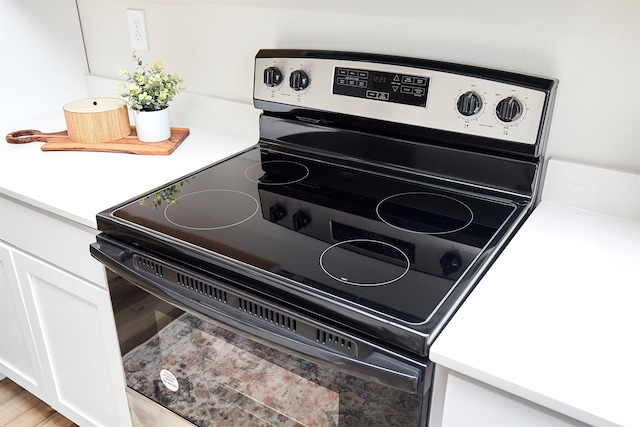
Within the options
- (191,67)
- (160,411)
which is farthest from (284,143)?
(160,411)

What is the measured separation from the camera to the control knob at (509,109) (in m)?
1.11

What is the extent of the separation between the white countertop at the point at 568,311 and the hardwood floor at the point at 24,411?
4.82 feet

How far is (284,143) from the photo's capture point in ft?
4.86

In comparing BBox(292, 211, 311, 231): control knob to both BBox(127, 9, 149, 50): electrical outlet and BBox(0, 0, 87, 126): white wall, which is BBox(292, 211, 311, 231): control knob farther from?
BBox(0, 0, 87, 126): white wall

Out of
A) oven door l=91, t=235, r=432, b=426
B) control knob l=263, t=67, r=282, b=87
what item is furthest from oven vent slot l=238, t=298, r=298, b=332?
control knob l=263, t=67, r=282, b=87

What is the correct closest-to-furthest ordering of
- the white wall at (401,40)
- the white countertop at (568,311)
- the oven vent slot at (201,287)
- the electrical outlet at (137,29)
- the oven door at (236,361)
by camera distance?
the white countertop at (568,311) → the oven door at (236,361) → the oven vent slot at (201,287) → the white wall at (401,40) → the electrical outlet at (137,29)

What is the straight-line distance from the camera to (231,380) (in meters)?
1.05

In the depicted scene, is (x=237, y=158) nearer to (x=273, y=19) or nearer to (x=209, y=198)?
(x=209, y=198)

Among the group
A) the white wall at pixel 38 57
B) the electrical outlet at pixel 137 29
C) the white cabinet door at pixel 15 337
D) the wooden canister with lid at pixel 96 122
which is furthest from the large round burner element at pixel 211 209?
the white wall at pixel 38 57

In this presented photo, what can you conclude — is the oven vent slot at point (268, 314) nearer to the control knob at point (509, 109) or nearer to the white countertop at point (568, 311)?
the white countertop at point (568, 311)

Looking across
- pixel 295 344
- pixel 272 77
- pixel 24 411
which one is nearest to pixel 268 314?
pixel 295 344

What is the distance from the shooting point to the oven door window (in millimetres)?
864

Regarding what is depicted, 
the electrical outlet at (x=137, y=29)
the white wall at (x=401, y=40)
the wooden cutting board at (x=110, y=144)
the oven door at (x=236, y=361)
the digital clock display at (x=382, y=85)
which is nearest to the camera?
the oven door at (x=236, y=361)

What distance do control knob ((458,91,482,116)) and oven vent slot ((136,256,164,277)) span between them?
0.68m
